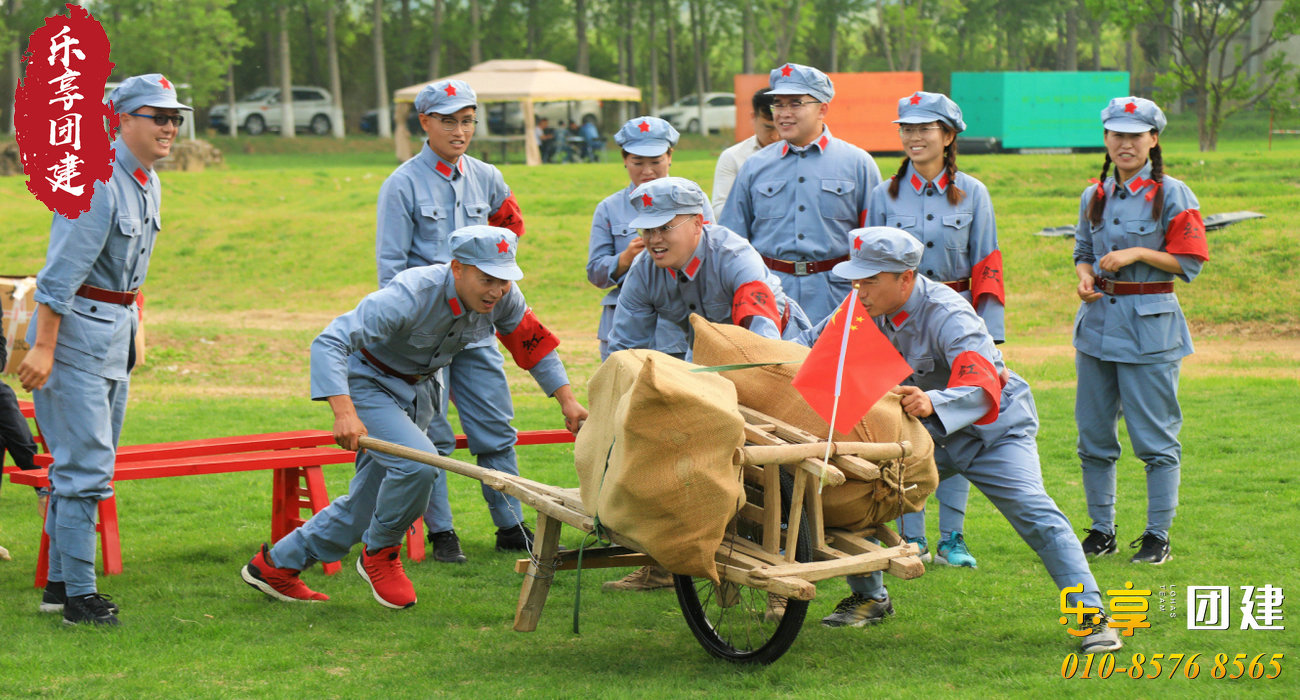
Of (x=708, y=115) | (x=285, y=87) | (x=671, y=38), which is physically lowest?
(x=708, y=115)

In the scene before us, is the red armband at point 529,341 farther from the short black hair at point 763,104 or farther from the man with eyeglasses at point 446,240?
the short black hair at point 763,104

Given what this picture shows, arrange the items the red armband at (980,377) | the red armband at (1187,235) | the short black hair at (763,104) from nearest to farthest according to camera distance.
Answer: the red armband at (980,377), the red armband at (1187,235), the short black hair at (763,104)

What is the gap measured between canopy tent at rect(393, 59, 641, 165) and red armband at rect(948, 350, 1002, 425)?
93.0ft

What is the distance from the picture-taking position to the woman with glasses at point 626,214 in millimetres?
6668

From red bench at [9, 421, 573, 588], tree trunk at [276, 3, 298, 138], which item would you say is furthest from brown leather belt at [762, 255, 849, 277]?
tree trunk at [276, 3, 298, 138]

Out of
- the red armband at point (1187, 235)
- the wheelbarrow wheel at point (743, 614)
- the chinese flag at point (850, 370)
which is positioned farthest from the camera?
the red armband at point (1187, 235)

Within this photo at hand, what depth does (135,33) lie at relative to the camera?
126ft

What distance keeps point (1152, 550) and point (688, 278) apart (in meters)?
2.54

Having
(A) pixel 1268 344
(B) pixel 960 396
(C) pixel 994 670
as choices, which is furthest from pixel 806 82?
(A) pixel 1268 344

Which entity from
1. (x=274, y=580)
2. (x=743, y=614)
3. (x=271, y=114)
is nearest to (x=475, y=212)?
(x=274, y=580)

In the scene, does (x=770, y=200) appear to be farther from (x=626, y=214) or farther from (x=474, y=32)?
(x=474, y=32)

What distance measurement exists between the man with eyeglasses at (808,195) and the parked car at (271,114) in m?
40.1

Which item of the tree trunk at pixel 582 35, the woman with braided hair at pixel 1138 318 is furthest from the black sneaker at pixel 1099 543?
the tree trunk at pixel 582 35

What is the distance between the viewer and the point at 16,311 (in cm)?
1188
